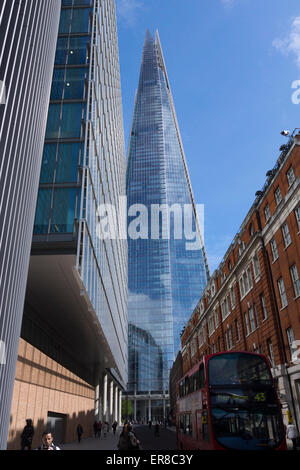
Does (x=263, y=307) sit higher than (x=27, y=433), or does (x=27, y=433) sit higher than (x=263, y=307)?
(x=263, y=307)

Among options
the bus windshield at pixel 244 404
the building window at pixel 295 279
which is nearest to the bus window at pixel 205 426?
the bus windshield at pixel 244 404

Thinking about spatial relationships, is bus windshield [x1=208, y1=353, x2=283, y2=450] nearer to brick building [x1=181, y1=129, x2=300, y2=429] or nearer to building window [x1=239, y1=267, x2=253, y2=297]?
brick building [x1=181, y1=129, x2=300, y2=429]

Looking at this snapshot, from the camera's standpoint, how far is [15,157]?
36.7 feet

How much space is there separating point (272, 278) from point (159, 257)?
112m

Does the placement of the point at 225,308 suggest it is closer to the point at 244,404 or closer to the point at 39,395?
the point at 39,395

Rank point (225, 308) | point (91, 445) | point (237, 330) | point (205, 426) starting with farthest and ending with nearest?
point (225, 308) < point (237, 330) < point (91, 445) < point (205, 426)

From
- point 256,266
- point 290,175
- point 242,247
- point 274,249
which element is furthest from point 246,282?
point 290,175

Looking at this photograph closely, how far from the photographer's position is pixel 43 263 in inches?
777

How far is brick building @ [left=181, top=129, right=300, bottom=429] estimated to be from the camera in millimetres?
23734

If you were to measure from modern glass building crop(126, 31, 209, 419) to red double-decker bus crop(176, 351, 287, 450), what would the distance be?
345ft

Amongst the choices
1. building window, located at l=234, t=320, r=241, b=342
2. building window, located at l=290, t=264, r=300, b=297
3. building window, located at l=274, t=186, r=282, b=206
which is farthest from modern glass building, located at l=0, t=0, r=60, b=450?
building window, located at l=234, t=320, r=241, b=342

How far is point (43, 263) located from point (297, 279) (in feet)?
51.3

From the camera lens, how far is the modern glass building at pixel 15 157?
10.1m
